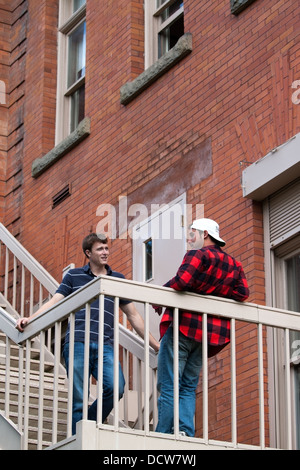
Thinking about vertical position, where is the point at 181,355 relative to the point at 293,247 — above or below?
below

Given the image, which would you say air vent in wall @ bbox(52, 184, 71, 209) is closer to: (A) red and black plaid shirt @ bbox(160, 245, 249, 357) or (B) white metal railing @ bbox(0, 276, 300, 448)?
(B) white metal railing @ bbox(0, 276, 300, 448)

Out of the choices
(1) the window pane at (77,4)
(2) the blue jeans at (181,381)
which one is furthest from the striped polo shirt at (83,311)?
(1) the window pane at (77,4)

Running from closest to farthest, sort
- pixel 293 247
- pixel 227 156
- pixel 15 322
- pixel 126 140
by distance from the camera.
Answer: pixel 15 322 < pixel 293 247 < pixel 227 156 < pixel 126 140

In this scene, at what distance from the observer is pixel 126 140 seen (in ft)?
39.3

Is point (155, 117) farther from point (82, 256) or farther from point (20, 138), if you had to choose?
point (20, 138)

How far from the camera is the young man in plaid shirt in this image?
7.56m

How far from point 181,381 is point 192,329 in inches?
14.4

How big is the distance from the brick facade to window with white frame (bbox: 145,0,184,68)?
0.34ft

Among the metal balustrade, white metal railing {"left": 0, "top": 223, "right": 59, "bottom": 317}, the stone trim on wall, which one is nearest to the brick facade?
the stone trim on wall

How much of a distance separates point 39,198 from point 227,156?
4075mm

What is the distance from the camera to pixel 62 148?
1321 centimetres

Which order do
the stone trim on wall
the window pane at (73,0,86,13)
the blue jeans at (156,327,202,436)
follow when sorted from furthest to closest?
the window pane at (73,0,86,13), the stone trim on wall, the blue jeans at (156,327,202,436)
